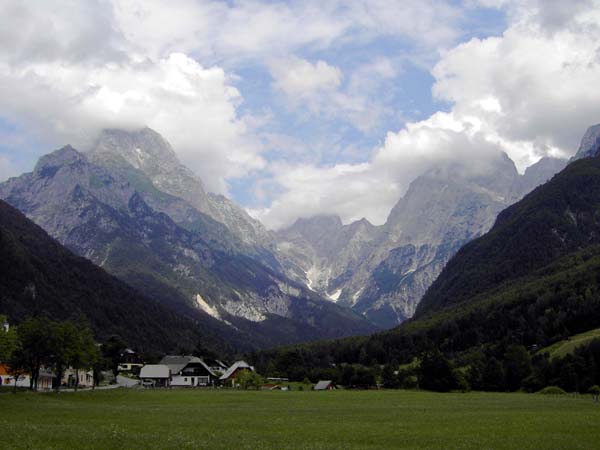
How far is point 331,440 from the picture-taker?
155ft

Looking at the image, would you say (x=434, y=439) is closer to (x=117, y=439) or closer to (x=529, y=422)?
(x=529, y=422)

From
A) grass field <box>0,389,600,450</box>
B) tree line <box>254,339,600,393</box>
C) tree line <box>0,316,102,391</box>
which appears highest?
tree line <box>0,316,102,391</box>

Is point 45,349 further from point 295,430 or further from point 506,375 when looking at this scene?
point 506,375

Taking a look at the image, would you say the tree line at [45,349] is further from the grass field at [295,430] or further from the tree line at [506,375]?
the tree line at [506,375]

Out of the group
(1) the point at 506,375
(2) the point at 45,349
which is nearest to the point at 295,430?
(2) the point at 45,349

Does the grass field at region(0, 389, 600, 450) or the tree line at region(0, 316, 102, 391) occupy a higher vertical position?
the tree line at region(0, 316, 102, 391)

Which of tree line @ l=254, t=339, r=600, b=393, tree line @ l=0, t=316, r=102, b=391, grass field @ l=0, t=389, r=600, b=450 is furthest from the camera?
tree line @ l=254, t=339, r=600, b=393

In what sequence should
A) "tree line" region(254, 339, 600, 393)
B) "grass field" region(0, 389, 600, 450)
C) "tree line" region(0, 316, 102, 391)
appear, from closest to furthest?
"grass field" region(0, 389, 600, 450) → "tree line" region(0, 316, 102, 391) → "tree line" region(254, 339, 600, 393)

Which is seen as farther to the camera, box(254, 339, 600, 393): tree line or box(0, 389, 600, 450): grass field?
box(254, 339, 600, 393): tree line

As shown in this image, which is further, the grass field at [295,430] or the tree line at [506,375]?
the tree line at [506,375]

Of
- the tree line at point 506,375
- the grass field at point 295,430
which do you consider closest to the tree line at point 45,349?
the grass field at point 295,430

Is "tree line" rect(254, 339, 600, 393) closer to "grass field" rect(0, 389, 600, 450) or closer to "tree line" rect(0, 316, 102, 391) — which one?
"grass field" rect(0, 389, 600, 450)

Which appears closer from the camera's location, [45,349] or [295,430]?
[295,430]

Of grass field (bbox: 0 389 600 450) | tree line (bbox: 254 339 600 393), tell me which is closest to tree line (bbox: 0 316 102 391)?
grass field (bbox: 0 389 600 450)
